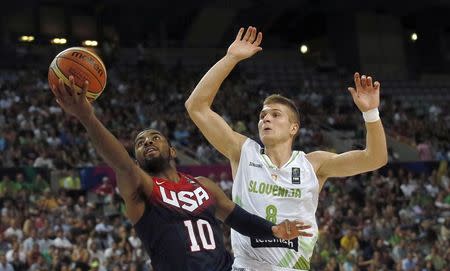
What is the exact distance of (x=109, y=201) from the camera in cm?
1789

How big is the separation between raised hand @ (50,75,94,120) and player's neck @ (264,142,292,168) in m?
2.00

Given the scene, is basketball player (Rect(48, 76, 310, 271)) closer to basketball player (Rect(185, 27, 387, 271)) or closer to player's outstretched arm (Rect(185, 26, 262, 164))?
basketball player (Rect(185, 27, 387, 271))

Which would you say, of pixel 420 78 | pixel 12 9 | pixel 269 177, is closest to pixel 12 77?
pixel 12 9

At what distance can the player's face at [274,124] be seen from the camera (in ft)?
19.3

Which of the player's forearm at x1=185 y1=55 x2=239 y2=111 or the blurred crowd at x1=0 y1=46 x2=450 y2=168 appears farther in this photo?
the blurred crowd at x1=0 y1=46 x2=450 y2=168

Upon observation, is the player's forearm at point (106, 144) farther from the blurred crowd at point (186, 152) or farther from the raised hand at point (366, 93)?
the blurred crowd at point (186, 152)

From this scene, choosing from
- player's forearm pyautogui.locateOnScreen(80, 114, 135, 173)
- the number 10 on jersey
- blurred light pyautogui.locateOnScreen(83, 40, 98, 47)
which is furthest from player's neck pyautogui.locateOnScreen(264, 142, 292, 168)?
blurred light pyautogui.locateOnScreen(83, 40, 98, 47)

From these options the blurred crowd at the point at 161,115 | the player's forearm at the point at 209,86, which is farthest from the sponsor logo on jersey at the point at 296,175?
the blurred crowd at the point at 161,115

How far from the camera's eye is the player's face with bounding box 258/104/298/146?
19.3 ft

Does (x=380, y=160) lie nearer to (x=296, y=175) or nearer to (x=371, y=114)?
(x=371, y=114)

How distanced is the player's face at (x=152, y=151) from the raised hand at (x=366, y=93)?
4.68 ft

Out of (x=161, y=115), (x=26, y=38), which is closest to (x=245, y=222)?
(x=161, y=115)

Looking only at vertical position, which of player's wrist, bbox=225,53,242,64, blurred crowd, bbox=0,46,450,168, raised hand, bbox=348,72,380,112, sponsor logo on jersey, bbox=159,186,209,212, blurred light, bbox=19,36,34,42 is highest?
blurred light, bbox=19,36,34,42

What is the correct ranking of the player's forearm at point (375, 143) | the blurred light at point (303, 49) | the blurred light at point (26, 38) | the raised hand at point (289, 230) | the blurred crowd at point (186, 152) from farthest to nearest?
the blurred light at point (303, 49)
the blurred light at point (26, 38)
the blurred crowd at point (186, 152)
the player's forearm at point (375, 143)
the raised hand at point (289, 230)
